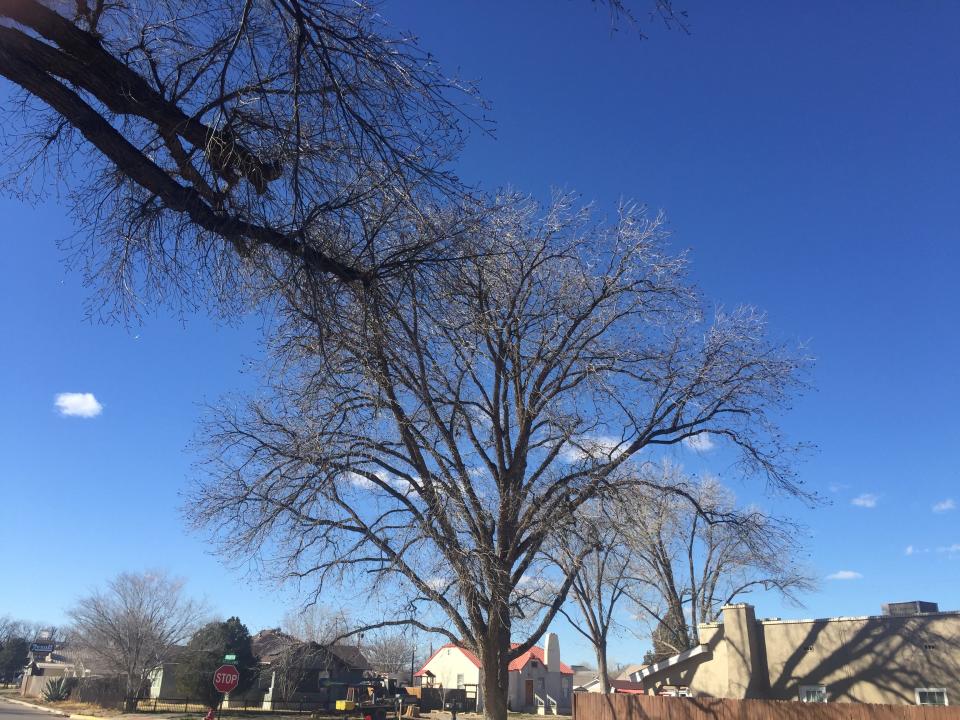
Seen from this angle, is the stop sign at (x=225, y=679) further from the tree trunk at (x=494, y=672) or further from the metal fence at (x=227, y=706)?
the metal fence at (x=227, y=706)

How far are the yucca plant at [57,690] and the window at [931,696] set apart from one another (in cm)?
5607

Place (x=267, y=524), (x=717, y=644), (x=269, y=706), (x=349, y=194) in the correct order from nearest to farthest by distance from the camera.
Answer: (x=349, y=194)
(x=267, y=524)
(x=717, y=644)
(x=269, y=706)

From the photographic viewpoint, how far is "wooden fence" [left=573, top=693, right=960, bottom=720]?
13352 mm

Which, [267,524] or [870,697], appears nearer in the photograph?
[267,524]

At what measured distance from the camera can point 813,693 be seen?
1905 centimetres

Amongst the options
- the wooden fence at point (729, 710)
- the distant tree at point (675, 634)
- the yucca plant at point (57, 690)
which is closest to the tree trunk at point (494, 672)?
the wooden fence at point (729, 710)

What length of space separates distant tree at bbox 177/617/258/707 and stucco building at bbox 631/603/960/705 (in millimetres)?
28276

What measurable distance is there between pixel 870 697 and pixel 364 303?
1745cm

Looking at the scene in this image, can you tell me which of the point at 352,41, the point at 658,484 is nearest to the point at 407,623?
the point at 658,484

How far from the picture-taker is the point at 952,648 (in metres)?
16.4

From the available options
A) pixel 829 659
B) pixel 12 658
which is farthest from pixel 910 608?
pixel 12 658

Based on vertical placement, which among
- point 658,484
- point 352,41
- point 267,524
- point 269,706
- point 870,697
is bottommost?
point 269,706

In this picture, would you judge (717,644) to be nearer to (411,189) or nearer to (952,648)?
(952,648)

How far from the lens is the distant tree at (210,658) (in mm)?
42250
